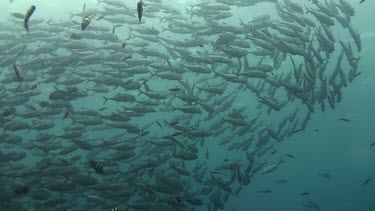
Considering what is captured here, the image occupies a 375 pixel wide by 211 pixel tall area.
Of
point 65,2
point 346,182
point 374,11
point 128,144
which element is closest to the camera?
point 128,144

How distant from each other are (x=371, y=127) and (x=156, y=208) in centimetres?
3773

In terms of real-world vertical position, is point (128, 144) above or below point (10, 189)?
above

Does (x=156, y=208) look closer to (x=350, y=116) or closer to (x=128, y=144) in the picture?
(x=128, y=144)

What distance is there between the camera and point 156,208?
14.1 meters

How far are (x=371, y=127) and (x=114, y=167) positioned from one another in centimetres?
3977

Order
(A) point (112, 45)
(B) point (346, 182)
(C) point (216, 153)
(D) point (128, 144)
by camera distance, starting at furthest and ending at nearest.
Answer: (B) point (346, 182)
(C) point (216, 153)
(A) point (112, 45)
(D) point (128, 144)

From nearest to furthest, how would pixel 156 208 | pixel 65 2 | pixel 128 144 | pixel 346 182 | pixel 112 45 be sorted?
pixel 128 144 → pixel 112 45 → pixel 156 208 → pixel 65 2 → pixel 346 182

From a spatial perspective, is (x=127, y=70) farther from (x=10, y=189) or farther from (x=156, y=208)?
(x=10, y=189)

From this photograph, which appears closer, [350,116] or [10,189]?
[10,189]

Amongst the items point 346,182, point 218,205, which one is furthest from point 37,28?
point 346,182

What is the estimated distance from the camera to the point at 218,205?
14.6m

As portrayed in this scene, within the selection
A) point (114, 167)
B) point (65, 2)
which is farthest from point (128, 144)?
point (65, 2)

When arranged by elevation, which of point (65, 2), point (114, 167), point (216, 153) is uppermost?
point (65, 2)

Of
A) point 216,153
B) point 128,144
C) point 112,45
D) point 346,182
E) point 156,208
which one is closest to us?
point 128,144
